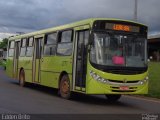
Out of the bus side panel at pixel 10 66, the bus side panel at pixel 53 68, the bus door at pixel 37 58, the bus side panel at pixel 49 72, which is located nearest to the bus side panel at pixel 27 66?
the bus door at pixel 37 58

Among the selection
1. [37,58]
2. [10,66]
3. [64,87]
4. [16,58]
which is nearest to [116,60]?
[64,87]

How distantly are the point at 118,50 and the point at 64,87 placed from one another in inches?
118

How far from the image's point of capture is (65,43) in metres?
18.2

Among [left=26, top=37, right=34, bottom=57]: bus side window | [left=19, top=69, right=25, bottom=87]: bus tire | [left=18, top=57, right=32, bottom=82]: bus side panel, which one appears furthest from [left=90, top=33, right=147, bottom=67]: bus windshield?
[left=19, top=69, right=25, bottom=87]: bus tire

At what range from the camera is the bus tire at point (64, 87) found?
57.4 ft

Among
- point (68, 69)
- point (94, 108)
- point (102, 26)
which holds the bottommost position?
point (94, 108)

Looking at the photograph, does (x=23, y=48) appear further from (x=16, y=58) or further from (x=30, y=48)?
(x=16, y=58)

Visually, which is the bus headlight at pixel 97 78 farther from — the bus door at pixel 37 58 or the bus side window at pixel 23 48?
the bus side window at pixel 23 48

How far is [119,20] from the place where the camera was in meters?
16.5

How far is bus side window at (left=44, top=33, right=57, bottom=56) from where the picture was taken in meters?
19.5

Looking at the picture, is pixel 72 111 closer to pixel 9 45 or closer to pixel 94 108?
pixel 94 108

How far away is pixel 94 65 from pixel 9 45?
Answer: 13.2m

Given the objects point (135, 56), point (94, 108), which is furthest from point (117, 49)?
point (94, 108)

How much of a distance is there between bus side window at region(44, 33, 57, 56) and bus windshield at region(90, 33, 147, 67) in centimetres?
380
